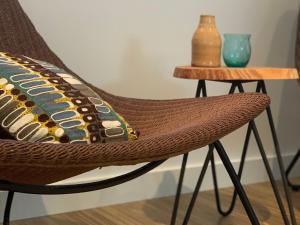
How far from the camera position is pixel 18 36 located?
1231mm

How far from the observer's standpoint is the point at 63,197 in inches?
67.4

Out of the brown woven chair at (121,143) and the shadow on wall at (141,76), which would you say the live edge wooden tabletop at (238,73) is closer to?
the brown woven chair at (121,143)

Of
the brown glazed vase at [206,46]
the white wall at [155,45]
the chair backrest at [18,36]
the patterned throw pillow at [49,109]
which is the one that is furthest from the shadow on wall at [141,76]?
the patterned throw pillow at [49,109]

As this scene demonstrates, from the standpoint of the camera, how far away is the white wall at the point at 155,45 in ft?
5.52

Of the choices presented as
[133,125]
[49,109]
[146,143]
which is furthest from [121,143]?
[133,125]

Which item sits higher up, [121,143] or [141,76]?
[121,143]

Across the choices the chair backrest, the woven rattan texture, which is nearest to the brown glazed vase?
the woven rattan texture

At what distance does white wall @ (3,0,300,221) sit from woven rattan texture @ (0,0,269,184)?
398 millimetres

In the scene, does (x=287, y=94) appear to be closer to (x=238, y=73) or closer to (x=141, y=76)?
(x=141, y=76)

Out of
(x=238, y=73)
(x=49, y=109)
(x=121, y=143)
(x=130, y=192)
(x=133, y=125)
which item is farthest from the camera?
(x=130, y=192)

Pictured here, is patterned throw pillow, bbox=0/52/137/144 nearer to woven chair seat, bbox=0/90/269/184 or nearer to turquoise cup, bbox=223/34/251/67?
woven chair seat, bbox=0/90/269/184

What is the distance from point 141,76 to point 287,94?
0.81 metres

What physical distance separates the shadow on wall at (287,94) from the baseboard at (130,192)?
0.14m

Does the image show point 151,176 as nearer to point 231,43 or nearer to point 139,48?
point 139,48
